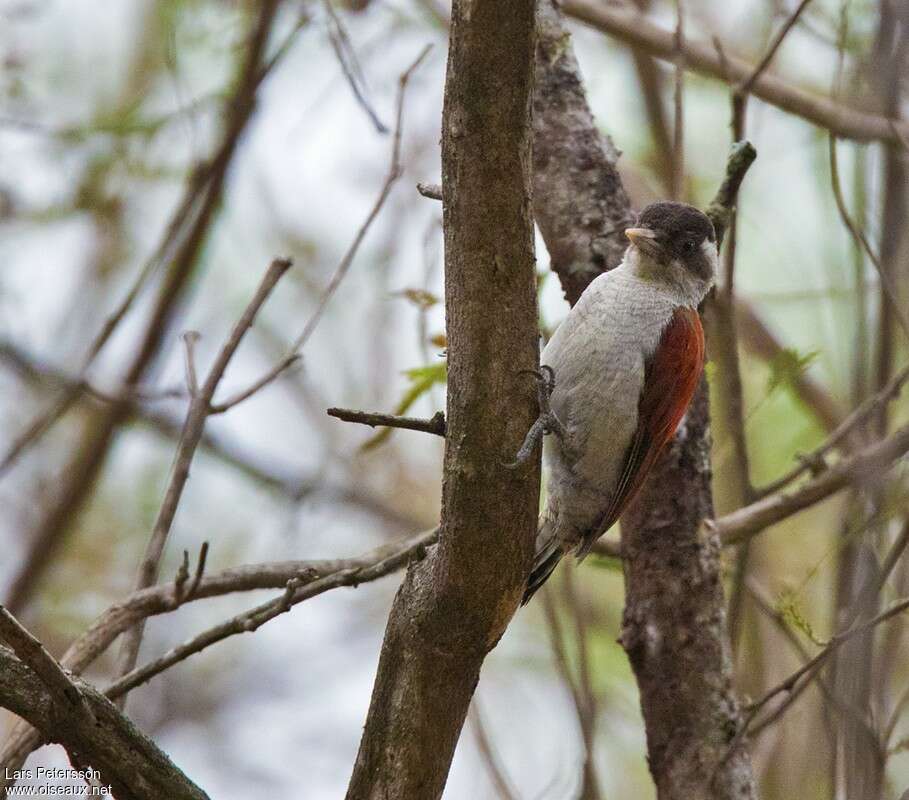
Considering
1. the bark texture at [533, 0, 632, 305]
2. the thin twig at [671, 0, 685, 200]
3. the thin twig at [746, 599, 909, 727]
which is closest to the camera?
the thin twig at [746, 599, 909, 727]

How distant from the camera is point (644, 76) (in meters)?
6.52

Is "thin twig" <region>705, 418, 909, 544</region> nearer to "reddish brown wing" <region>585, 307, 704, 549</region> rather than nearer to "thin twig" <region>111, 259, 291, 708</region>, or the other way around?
"reddish brown wing" <region>585, 307, 704, 549</region>

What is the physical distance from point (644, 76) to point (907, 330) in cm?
328

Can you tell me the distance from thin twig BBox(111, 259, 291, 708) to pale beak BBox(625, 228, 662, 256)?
48.2 inches

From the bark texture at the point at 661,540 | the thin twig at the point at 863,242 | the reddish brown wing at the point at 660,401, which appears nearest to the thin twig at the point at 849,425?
the thin twig at the point at 863,242

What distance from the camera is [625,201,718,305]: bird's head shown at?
405 centimetres

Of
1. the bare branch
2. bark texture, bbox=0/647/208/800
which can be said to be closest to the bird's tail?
bark texture, bbox=0/647/208/800

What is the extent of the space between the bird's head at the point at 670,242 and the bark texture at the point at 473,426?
5.24ft

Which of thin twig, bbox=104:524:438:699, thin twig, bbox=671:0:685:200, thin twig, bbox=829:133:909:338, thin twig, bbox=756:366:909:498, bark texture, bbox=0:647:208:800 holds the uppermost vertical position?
thin twig, bbox=671:0:685:200

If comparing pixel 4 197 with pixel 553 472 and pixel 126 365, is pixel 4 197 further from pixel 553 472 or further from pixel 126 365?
pixel 553 472

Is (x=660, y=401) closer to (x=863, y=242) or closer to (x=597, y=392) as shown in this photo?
(x=597, y=392)

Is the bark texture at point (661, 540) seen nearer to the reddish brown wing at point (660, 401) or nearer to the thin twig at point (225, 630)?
the reddish brown wing at point (660, 401)

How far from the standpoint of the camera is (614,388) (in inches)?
156

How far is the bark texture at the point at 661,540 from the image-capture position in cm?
374
